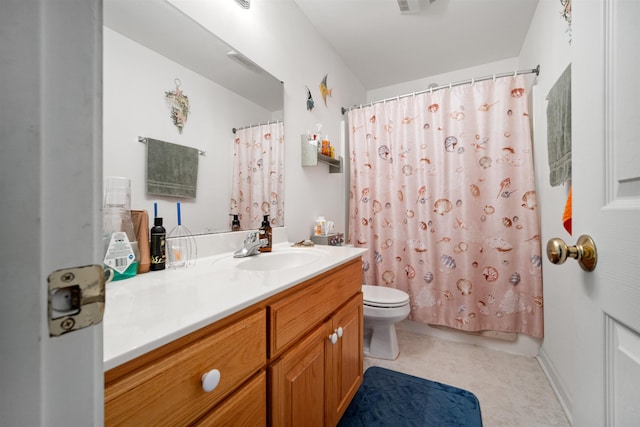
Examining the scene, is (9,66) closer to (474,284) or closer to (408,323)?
(474,284)

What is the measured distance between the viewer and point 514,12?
Answer: 171 centimetres

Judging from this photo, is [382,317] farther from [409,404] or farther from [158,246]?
[158,246]

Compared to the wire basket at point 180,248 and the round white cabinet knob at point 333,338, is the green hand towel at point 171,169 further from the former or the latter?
the round white cabinet knob at point 333,338

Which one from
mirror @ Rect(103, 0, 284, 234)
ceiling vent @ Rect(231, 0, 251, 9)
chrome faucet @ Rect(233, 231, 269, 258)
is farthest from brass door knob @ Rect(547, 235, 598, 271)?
ceiling vent @ Rect(231, 0, 251, 9)

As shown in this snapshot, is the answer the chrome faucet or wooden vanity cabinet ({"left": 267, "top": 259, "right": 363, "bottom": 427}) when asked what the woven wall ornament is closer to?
the chrome faucet

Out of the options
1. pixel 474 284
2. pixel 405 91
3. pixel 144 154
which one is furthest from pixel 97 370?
pixel 405 91

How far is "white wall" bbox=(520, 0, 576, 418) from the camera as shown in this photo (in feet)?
4.34

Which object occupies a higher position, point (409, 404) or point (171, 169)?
point (171, 169)

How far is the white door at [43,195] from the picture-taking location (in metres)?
0.21

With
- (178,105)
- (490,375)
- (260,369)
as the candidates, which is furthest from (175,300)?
(490,375)

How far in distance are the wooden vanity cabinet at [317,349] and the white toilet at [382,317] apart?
408mm

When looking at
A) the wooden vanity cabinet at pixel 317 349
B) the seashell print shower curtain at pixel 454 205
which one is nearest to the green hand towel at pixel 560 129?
the seashell print shower curtain at pixel 454 205

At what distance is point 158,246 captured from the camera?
897mm

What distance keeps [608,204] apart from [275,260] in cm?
112
